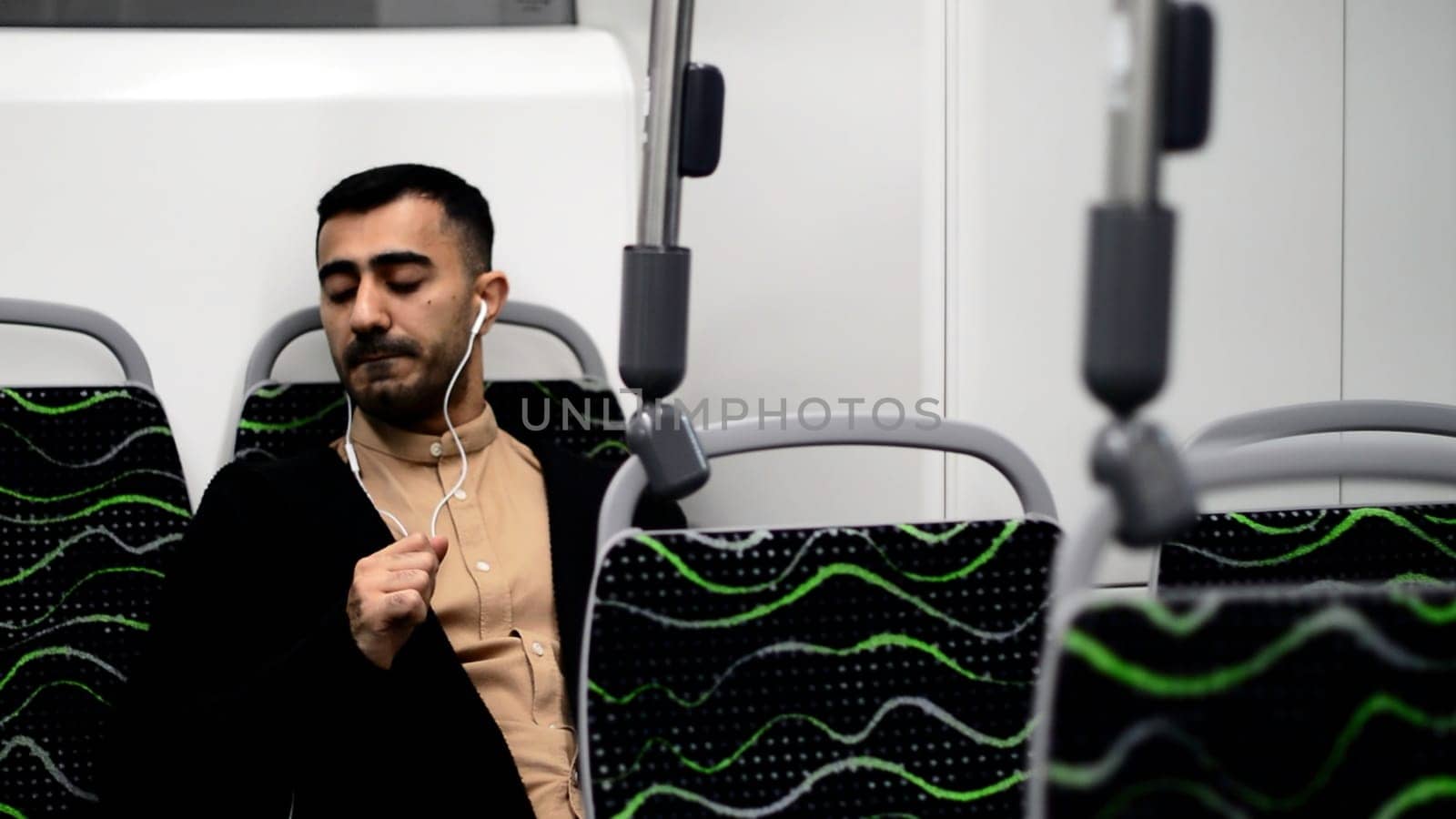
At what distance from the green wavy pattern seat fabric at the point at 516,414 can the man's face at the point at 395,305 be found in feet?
0.27

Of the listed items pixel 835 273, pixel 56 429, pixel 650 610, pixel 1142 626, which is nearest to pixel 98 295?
pixel 56 429

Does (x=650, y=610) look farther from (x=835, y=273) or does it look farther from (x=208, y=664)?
(x=835, y=273)

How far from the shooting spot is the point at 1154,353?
52 cm

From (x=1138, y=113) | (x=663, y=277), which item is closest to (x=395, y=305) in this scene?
(x=663, y=277)

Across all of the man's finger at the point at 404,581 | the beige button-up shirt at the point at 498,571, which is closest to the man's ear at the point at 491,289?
the beige button-up shirt at the point at 498,571

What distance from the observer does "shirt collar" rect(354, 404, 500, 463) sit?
150cm

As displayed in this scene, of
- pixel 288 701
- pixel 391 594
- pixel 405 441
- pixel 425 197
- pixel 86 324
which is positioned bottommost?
pixel 288 701

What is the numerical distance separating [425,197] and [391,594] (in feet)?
1.69

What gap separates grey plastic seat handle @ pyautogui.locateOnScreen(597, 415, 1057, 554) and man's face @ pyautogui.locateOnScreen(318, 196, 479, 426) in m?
0.54

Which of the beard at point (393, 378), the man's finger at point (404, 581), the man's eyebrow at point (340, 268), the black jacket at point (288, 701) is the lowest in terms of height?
the black jacket at point (288, 701)

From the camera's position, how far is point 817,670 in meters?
0.97

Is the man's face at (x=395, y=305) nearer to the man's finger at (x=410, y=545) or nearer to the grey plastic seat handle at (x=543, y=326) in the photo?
the grey plastic seat handle at (x=543, y=326)

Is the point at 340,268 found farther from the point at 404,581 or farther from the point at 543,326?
the point at 404,581

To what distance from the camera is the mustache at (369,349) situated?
1.46 m
